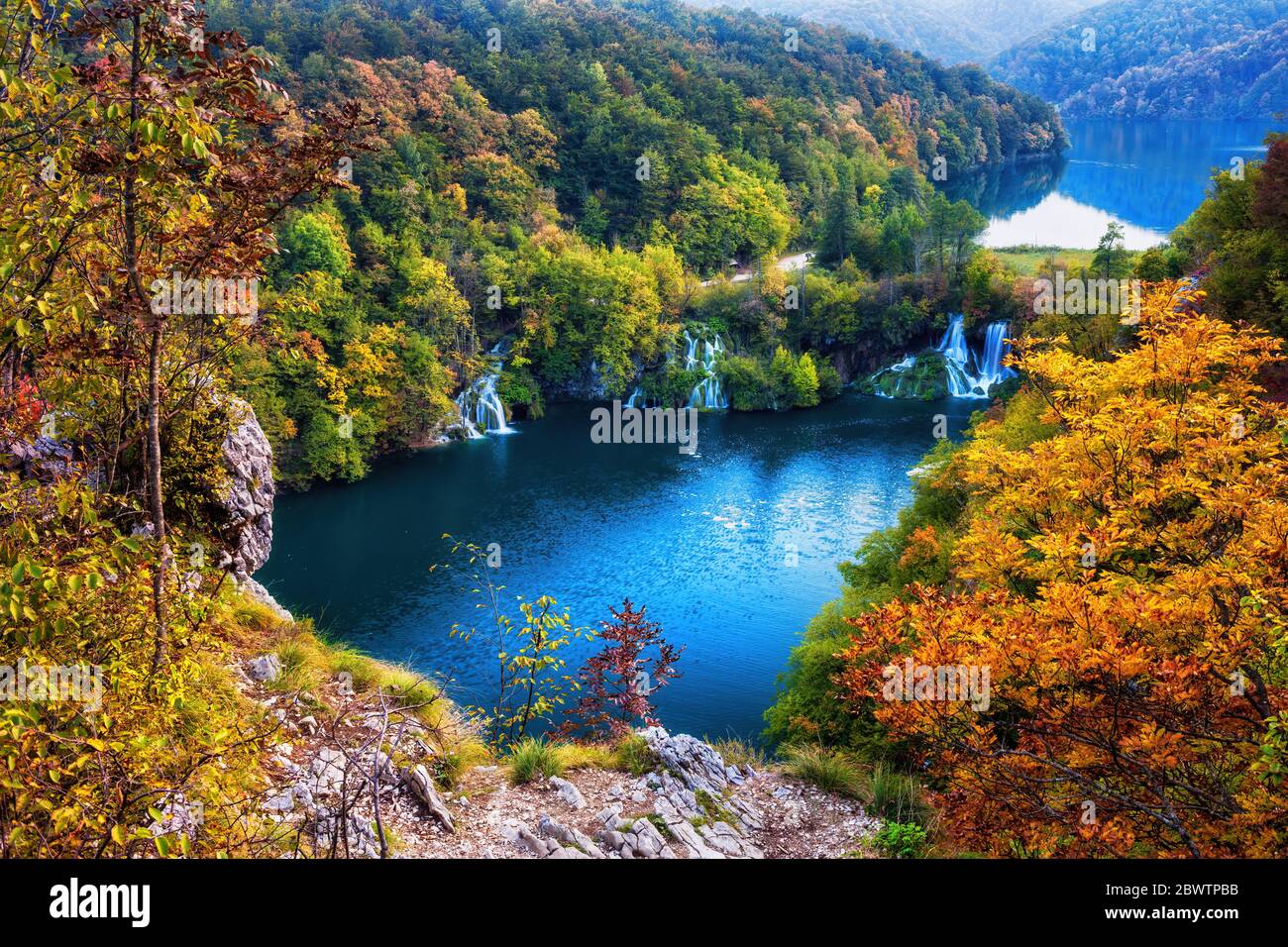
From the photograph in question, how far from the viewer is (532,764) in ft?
33.9

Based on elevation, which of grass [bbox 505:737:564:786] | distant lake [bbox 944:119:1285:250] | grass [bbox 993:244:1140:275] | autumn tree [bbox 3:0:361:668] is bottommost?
grass [bbox 505:737:564:786]

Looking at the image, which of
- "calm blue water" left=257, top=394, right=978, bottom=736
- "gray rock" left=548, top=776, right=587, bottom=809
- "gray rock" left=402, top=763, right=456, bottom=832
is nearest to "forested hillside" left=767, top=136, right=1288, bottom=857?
"gray rock" left=548, top=776, right=587, bottom=809

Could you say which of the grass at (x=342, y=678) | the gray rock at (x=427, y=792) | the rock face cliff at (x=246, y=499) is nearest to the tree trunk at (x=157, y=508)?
the gray rock at (x=427, y=792)

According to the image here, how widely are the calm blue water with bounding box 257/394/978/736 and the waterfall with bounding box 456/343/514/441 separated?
1385 millimetres

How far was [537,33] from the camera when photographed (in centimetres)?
7106

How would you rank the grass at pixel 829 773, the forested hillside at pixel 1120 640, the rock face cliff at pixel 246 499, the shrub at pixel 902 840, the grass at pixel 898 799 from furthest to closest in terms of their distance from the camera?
the rock face cliff at pixel 246 499 → the grass at pixel 829 773 → the grass at pixel 898 799 → the shrub at pixel 902 840 → the forested hillside at pixel 1120 640

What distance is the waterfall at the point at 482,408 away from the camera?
143ft

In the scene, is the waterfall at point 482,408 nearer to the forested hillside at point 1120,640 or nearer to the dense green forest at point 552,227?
the dense green forest at point 552,227

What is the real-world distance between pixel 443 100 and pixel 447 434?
25.2 m

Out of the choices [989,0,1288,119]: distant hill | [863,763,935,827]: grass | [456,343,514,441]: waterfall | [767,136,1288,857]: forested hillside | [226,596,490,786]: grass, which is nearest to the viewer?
[767,136,1288,857]: forested hillside

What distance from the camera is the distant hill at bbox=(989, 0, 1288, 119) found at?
416ft

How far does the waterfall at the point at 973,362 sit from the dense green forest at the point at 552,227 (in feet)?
6.19

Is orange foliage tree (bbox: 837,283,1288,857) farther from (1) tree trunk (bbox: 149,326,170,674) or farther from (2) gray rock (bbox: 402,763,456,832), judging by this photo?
(1) tree trunk (bbox: 149,326,170,674)
